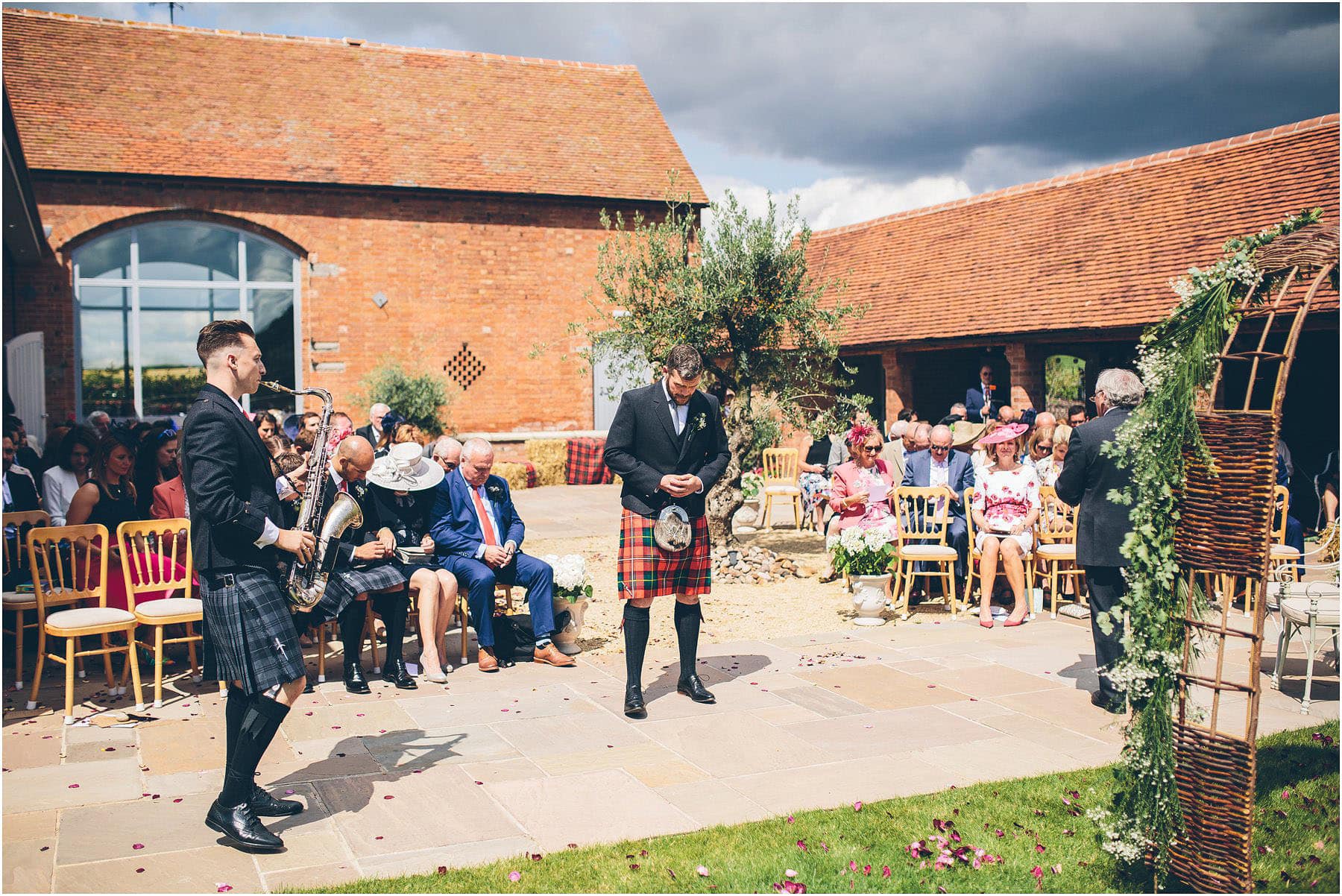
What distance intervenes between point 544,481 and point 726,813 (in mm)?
16088

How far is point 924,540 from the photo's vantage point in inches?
380

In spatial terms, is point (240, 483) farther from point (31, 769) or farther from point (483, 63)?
point (483, 63)

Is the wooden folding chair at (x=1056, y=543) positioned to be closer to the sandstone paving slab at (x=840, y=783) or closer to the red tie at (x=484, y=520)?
the sandstone paving slab at (x=840, y=783)

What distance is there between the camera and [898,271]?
21781 mm

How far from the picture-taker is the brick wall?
18.9 meters

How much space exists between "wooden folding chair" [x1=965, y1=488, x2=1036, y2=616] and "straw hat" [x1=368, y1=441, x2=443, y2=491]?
15.4 ft

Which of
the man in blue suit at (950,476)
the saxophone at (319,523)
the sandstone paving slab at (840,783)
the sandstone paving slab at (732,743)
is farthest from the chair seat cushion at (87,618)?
the man in blue suit at (950,476)

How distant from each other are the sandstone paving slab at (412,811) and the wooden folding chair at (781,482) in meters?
9.55

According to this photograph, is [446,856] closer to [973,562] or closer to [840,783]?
[840,783]

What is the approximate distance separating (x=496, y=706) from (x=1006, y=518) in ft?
15.6

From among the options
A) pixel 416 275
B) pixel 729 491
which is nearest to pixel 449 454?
pixel 729 491

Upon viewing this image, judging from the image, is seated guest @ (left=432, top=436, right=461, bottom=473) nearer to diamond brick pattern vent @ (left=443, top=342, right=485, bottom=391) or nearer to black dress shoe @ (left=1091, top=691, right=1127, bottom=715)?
black dress shoe @ (left=1091, top=691, right=1127, bottom=715)

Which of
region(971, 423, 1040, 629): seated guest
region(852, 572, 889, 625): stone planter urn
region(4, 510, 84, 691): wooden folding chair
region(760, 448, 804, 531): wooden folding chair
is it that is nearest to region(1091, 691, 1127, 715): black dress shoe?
region(971, 423, 1040, 629): seated guest

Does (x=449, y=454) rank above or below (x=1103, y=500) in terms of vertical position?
above
